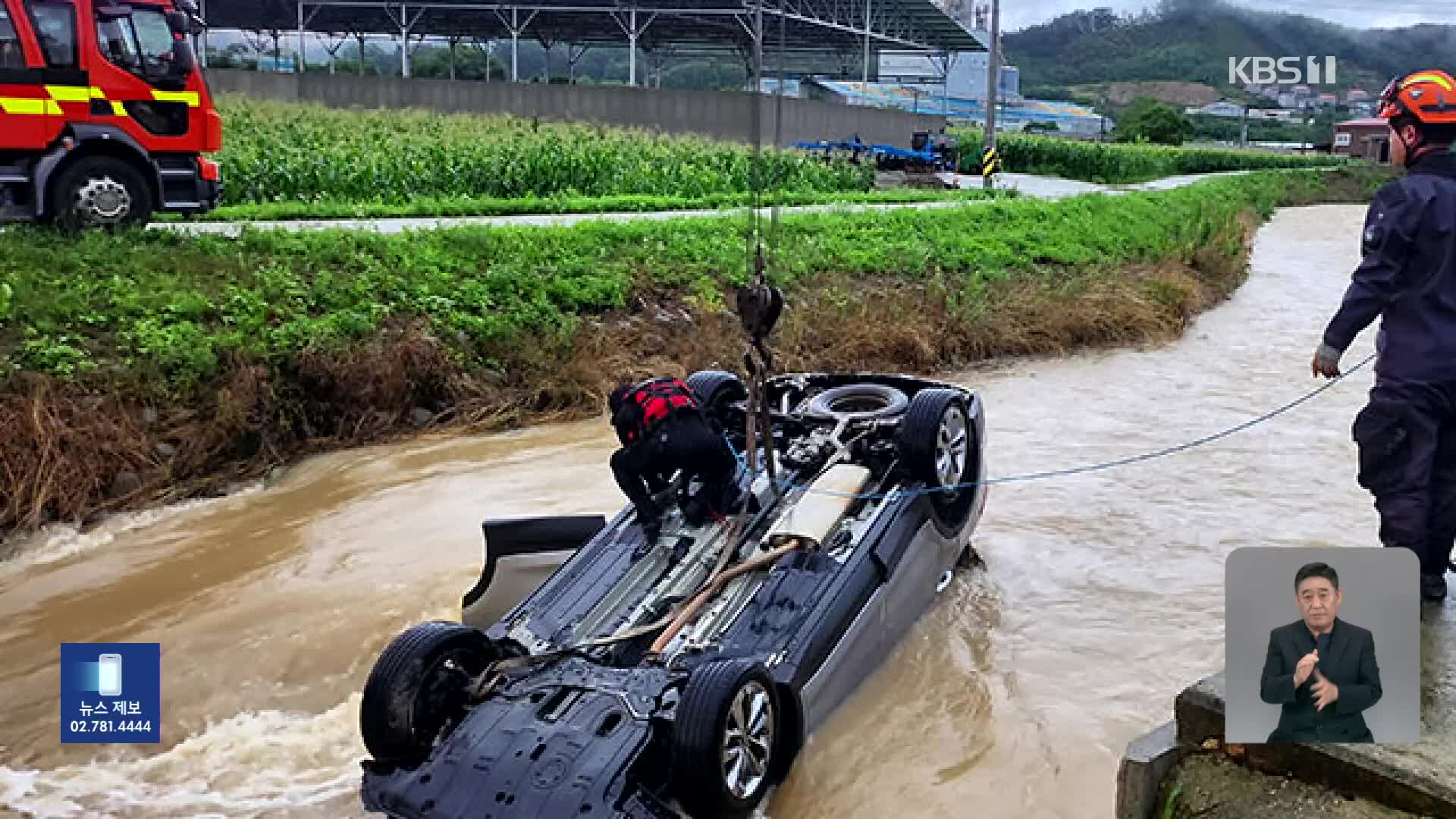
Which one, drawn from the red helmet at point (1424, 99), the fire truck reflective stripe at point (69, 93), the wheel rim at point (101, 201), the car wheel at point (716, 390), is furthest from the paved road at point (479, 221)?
the red helmet at point (1424, 99)

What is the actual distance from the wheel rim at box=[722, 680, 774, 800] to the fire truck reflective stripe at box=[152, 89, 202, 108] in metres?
9.70

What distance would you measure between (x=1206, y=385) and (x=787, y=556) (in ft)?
27.8

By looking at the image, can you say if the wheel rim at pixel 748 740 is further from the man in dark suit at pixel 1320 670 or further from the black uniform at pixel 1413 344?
the black uniform at pixel 1413 344

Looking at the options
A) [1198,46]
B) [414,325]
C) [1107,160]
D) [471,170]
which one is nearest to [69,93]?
[414,325]

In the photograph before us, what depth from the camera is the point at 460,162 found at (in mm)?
17500

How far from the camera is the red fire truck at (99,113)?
1051 cm

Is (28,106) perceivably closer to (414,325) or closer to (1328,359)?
(414,325)

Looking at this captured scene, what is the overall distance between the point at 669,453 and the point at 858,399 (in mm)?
1771

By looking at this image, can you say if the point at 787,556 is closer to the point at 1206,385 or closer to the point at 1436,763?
the point at 1436,763

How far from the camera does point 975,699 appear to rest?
554 cm

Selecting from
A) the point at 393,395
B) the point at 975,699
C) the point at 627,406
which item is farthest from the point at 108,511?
the point at 975,699

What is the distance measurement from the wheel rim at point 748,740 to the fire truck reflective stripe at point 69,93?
9.61 metres

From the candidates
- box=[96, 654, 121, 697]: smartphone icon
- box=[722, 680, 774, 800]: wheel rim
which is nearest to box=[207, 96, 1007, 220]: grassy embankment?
box=[96, 654, 121, 697]: smartphone icon

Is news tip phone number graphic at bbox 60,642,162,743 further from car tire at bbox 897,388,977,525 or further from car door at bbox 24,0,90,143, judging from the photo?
car door at bbox 24,0,90,143
